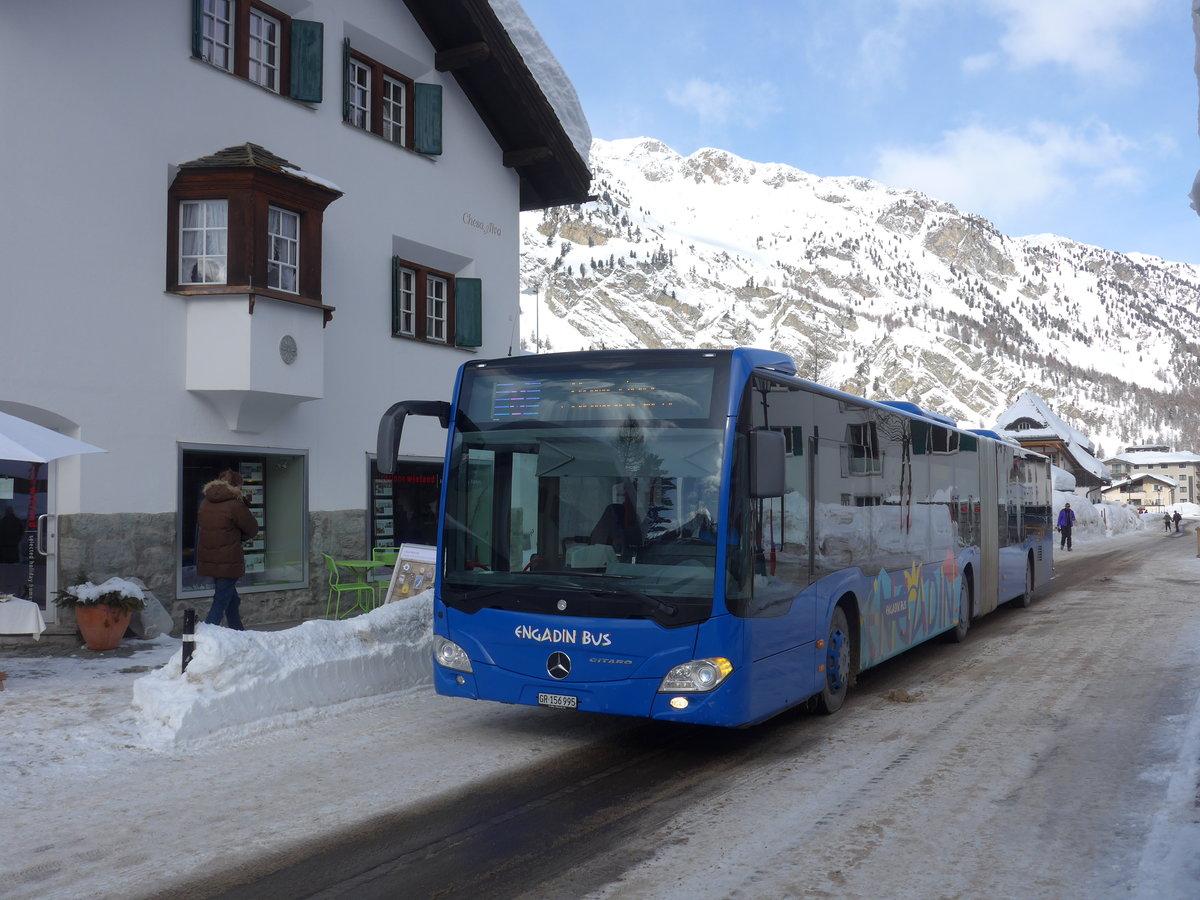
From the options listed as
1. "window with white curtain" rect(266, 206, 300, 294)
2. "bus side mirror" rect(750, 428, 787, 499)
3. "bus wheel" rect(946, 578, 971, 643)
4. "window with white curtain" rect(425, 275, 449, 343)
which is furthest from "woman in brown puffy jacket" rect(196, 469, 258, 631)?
"bus wheel" rect(946, 578, 971, 643)

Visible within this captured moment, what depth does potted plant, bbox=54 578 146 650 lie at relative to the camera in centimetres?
1112

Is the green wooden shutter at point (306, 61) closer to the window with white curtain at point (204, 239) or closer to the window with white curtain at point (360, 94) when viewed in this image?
the window with white curtain at point (360, 94)

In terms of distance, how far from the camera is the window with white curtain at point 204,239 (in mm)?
13227

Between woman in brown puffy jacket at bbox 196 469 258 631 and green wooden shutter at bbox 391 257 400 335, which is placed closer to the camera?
woman in brown puffy jacket at bbox 196 469 258 631

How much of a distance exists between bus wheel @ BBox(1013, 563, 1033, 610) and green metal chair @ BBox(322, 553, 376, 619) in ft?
33.0

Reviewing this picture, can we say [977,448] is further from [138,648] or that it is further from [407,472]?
[138,648]

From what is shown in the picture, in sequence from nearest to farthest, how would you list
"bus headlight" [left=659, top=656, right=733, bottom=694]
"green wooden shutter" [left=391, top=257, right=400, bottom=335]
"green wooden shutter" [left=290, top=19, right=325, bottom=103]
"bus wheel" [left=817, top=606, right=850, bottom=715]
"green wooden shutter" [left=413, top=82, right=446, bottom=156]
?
"bus headlight" [left=659, top=656, right=733, bottom=694] < "bus wheel" [left=817, top=606, right=850, bottom=715] < "green wooden shutter" [left=290, top=19, right=325, bottom=103] < "green wooden shutter" [left=391, top=257, right=400, bottom=335] < "green wooden shutter" [left=413, top=82, right=446, bottom=156]

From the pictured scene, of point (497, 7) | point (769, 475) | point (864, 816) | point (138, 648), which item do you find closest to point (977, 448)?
point (769, 475)

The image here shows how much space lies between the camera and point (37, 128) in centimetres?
1176

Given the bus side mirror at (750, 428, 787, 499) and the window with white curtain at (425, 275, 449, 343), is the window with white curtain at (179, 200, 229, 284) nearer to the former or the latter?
the window with white curtain at (425, 275, 449, 343)

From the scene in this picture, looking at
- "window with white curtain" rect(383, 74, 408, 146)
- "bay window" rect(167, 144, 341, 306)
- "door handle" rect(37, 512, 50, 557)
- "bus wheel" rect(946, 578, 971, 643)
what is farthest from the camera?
"window with white curtain" rect(383, 74, 408, 146)

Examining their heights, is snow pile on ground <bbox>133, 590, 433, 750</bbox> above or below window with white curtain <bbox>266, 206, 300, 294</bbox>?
below

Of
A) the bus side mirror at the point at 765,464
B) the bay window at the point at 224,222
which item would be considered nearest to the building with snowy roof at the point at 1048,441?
the bay window at the point at 224,222

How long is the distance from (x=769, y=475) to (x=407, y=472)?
10583 millimetres
